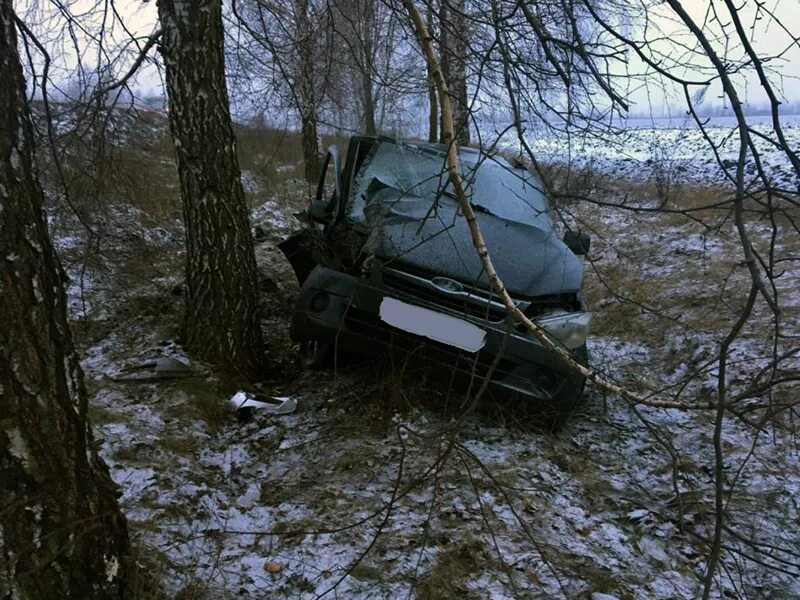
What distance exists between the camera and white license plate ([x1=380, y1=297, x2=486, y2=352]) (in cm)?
337

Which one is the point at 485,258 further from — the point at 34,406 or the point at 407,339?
the point at 407,339

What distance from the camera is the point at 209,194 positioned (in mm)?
4059

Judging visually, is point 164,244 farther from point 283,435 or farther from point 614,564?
point 614,564

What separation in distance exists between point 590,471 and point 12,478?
9.73ft

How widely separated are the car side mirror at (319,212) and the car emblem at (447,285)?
4.11 ft

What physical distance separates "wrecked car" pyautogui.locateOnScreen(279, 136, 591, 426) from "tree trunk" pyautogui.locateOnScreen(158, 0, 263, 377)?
53cm

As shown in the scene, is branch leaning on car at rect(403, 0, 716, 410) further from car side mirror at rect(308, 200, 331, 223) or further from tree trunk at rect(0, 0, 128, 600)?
car side mirror at rect(308, 200, 331, 223)

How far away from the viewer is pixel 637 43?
197 cm

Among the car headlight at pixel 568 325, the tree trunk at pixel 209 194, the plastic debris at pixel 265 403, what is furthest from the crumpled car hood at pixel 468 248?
the plastic debris at pixel 265 403

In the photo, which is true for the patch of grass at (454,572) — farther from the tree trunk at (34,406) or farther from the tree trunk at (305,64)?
the tree trunk at (305,64)

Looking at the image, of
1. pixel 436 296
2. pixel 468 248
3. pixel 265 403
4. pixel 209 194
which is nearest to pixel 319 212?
pixel 209 194

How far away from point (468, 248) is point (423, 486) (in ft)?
5.28

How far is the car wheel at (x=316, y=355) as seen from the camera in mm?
4273

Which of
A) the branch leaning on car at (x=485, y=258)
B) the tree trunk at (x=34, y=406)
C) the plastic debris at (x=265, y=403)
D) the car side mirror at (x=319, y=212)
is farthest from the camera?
the car side mirror at (x=319, y=212)
